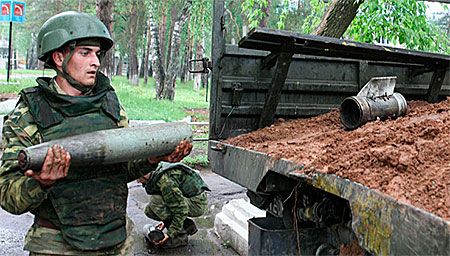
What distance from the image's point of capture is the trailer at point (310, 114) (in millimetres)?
1613

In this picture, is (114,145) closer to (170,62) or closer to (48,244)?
(48,244)

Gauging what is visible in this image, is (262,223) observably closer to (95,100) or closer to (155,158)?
(155,158)

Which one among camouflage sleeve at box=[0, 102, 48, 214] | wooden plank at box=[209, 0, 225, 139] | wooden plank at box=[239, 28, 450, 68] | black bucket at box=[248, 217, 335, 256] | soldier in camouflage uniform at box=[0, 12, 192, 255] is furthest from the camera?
wooden plank at box=[209, 0, 225, 139]

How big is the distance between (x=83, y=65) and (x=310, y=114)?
85.8 inches

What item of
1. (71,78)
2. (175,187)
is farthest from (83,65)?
(175,187)

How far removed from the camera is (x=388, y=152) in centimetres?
198

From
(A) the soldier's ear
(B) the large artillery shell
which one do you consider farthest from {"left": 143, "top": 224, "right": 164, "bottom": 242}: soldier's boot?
(A) the soldier's ear

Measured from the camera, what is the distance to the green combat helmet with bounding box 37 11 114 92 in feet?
6.99

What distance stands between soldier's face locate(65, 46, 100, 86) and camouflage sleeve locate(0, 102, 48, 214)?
0.27 m

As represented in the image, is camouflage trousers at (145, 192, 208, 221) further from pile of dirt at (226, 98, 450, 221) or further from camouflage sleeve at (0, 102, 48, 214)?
camouflage sleeve at (0, 102, 48, 214)

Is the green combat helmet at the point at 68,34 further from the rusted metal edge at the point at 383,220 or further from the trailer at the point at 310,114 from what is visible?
the rusted metal edge at the point at 383,220

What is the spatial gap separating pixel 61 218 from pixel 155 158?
498 millimetres

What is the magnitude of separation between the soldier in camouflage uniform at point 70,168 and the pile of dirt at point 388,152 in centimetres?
74

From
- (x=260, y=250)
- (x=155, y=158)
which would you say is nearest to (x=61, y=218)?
(x=155, y=158)
